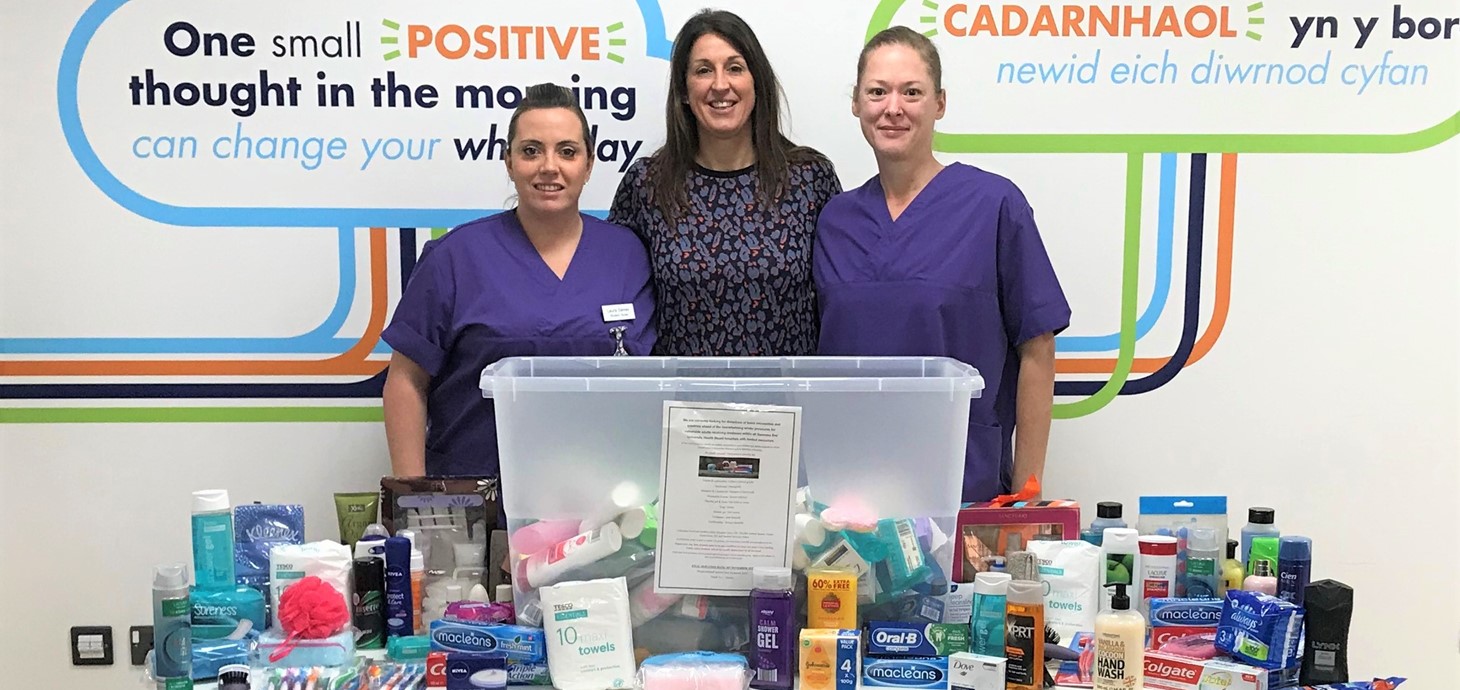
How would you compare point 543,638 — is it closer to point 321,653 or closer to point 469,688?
point 469,688

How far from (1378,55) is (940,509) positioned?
184 centimetres

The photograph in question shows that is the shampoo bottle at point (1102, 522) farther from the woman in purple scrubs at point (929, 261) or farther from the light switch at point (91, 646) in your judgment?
the light switch at point (91, 646)

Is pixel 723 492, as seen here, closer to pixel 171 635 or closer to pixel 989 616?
pixel 989 616

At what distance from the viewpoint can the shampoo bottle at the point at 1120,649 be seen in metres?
1.36

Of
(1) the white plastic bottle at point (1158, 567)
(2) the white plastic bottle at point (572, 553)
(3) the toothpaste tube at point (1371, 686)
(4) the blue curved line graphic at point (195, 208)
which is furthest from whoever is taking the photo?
(4) the blue curved line graphic at point (195, 208)

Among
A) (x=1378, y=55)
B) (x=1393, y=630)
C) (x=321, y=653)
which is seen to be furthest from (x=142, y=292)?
(x=1393, y=630)

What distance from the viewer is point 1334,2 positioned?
8.41ft

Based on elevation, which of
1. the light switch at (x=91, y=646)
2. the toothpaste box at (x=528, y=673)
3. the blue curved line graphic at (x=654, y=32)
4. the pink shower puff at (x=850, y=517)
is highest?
the blue curved line graphic at (x=654, y=32)

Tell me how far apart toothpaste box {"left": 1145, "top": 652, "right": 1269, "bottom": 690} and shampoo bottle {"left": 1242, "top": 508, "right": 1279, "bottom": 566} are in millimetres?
291

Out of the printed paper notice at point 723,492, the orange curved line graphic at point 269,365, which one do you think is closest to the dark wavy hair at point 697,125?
the orange curved line graphic at point 269,365

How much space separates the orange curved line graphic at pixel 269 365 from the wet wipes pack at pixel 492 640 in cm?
133

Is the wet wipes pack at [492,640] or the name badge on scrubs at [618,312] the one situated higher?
the name badge on scrubs at [618,312]

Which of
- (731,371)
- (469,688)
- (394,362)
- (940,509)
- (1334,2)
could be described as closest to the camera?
(469,688)

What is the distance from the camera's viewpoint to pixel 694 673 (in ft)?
4.58
